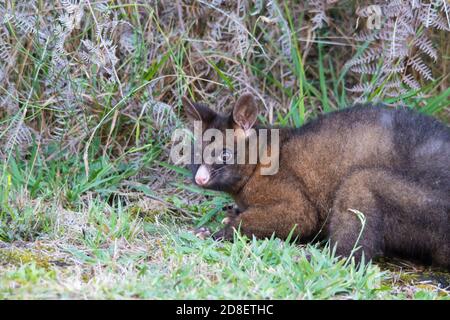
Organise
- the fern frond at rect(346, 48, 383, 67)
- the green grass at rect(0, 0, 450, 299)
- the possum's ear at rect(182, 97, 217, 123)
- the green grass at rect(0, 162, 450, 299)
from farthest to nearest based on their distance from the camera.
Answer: the fern frond at rect(346, 48, 383, 67) → the possum's ear at rect(182, 97, 217, 123) → the green grass at rect(0, 0, 450, 299) → the green grass at rect(0, 162, 450, 299)

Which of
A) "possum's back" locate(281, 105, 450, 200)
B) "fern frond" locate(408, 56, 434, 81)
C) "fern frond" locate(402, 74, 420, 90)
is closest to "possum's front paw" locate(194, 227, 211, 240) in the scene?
"possum's back" locate(281, 105, 450, 200)

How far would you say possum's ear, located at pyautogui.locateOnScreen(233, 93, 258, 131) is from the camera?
5934 millimetres

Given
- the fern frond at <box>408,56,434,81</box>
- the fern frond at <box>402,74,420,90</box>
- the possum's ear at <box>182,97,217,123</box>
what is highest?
the fern frond at <box>408,56,434,81</box>

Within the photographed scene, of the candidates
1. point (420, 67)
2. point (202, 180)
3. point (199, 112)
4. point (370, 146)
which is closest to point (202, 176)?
point (202, 180)

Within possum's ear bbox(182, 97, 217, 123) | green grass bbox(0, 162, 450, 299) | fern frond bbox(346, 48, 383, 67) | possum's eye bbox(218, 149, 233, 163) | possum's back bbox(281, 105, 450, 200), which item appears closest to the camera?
green grass bbox(0, 162, 450, 299)

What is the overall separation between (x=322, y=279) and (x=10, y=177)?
2.95 m

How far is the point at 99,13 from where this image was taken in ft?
23.5

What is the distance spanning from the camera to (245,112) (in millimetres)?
6004

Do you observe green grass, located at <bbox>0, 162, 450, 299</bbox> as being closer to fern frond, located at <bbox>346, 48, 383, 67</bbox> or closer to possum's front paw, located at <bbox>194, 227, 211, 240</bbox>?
possum's front paw, located at <bbox>194, 227, 211, 240</bbox>

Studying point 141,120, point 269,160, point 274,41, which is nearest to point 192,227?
point 269,160
